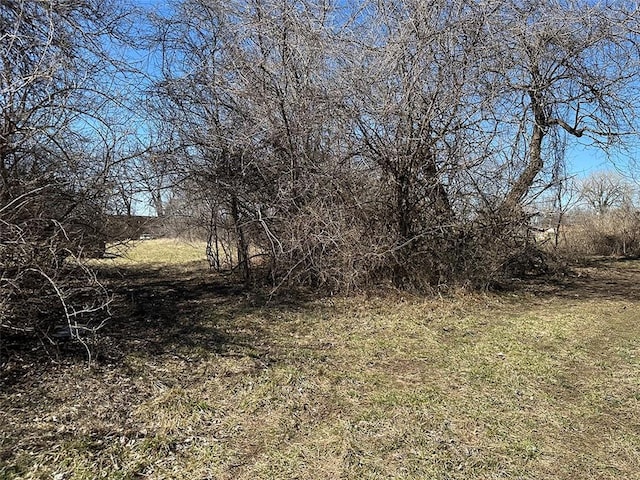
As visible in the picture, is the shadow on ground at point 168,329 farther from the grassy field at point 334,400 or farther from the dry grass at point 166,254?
the dry grass at point 166,254

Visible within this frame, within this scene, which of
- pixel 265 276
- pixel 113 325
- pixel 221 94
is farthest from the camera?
pixel 265 276

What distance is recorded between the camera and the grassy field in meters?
2.73

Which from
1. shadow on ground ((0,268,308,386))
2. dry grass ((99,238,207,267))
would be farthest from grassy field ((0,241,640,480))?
dry grass ((99,238,207,267))

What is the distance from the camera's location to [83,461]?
8.93 ft

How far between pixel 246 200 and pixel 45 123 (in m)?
3.80

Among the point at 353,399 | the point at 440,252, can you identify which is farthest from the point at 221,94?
the point at 353,399

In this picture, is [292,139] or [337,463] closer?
[337,463]

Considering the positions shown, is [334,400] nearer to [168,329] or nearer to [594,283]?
[168,329]

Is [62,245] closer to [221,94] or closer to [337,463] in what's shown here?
[337,463]

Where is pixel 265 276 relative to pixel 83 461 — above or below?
above

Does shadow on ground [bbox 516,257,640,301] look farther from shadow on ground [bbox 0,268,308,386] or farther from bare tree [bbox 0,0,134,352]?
bare tree [bbox 0,0,134,352]

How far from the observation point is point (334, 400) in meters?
3.60

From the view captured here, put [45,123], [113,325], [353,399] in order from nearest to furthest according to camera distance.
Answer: [353,399]
[45,123]
[113,325]

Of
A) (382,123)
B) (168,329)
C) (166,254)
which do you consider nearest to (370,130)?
(382,123)
